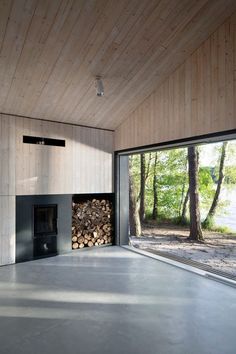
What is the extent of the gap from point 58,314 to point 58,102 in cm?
330

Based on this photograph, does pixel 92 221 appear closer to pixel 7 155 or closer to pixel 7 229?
pixel 7 229

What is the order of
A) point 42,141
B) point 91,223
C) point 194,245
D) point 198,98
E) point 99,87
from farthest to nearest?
point 194,245
point 91,223
point 42,141
point 198,98
point 99,87

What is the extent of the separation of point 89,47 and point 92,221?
138 inches

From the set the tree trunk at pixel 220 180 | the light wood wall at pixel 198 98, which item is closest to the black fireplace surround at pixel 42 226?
the light wood wall at pixel 198 98

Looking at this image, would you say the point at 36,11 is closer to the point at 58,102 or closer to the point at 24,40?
the point at 24,40

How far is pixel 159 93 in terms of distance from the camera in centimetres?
482

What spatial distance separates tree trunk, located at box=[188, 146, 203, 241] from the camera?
7281 millimetres

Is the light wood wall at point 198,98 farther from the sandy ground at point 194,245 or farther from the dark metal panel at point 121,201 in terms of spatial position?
the sandy ground at point 194,245

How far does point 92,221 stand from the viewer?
5.77m

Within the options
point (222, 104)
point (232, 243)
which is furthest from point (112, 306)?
point (232, 243)

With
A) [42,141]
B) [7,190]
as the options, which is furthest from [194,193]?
[7,190]

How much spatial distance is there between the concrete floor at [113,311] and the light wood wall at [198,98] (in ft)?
7.48

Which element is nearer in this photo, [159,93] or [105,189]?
[159,93]

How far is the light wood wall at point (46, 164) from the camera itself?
4.55 m
